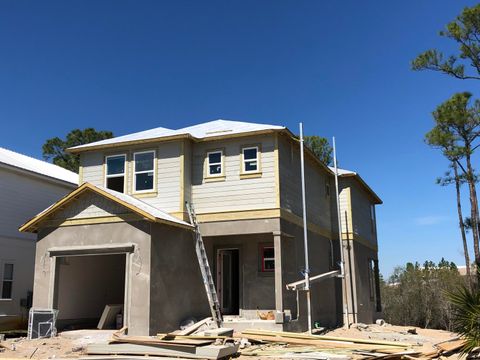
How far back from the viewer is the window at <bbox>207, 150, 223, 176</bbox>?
1955cm

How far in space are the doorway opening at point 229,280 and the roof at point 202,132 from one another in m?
4.56

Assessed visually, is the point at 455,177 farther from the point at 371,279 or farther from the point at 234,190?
the point at 234,190

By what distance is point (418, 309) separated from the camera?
3709cm

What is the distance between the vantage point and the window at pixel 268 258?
65.1ft

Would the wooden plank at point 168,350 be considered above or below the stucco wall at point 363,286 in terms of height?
below

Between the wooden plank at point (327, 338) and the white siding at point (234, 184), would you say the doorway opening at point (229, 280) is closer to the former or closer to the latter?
the white siding at point (234, 184)

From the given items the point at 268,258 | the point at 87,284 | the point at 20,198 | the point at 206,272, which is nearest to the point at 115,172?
the point at 87,284

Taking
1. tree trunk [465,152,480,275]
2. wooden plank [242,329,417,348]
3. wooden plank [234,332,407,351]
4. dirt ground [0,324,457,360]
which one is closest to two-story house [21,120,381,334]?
dirt ground [0,324,457,360]

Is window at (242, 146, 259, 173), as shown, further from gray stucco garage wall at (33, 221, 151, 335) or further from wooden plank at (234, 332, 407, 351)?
wooden plank at (234, 332, 407, 351)

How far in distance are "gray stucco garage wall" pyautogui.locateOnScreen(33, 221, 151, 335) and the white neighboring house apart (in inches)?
118

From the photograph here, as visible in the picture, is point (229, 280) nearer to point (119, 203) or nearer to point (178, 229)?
point (178, 229)

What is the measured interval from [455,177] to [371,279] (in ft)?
28.3

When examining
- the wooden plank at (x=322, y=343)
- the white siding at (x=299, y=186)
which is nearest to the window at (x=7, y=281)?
the wooden plank at (x=322, y=343)

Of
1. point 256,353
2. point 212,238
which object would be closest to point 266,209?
point 212,238
